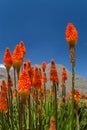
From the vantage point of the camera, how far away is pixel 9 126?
698cm

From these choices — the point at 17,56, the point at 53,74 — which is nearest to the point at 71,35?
the point at 17,56

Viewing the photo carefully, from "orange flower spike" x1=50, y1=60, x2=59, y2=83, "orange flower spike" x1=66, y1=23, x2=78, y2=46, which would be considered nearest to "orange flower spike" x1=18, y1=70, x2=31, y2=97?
"orange flower spike" x1=66, y1=23, x2=78, y2=46

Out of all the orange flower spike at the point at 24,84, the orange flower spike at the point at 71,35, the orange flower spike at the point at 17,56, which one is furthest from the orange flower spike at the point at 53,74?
the orange flower spike at the point at 24,84

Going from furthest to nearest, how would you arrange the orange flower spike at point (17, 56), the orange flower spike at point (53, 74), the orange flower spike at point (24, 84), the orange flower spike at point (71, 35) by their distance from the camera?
the orange flower spike at point (53, 74) → the orange flower spike at point (17, 56) → the orange flower spike at point (71, 35) → the orange flower spike at point (24, 84)

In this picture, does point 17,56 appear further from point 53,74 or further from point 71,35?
point 71,35

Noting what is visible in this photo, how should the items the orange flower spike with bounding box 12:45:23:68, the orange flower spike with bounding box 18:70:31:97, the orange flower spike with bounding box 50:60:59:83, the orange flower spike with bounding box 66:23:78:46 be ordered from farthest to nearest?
the orange flower spike with bounding box 50:60:59:83 → the orange flower spike with bounding box 12:45:23:68 → the orange flower spike with bounding box 66:23:78:46 → the orange flower spike with bounding box 18:70:31:97

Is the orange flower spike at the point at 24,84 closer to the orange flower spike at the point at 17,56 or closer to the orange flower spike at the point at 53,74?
the orange flower spike at the point at 17,56

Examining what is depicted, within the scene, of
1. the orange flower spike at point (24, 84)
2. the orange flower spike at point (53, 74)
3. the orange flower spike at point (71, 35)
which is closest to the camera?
the orange flower spike at point (24, 84)

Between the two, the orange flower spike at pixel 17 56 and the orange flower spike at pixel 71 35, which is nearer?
the orange flower spike at pixel 71 35

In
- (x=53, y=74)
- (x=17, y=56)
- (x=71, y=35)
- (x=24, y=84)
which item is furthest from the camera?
(x=53, y=74)

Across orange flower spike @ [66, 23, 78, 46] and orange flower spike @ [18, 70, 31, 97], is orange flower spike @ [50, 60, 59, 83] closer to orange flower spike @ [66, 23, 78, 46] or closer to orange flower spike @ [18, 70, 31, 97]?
orange flower spike @ [66, 23, 78, 46]

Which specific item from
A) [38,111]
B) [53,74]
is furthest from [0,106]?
[38,111]

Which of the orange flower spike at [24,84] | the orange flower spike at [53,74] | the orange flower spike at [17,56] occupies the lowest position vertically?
the orange flower spike at [24,84]

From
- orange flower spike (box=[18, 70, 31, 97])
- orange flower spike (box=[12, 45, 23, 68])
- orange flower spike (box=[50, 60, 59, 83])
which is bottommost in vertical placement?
orange flower spike (box=[18, 70, 31, 97])
